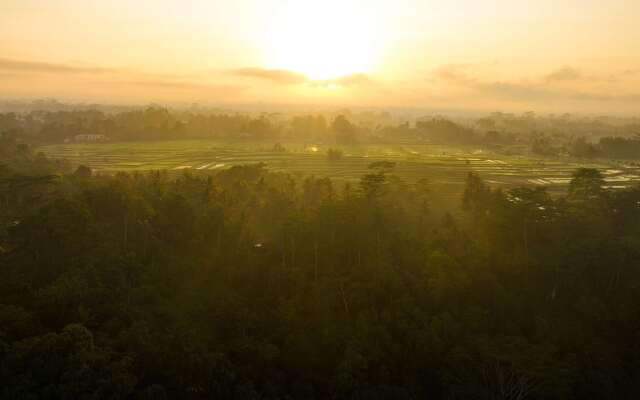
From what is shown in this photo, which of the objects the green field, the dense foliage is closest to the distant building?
the green field

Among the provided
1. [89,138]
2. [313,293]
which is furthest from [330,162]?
[89,138]

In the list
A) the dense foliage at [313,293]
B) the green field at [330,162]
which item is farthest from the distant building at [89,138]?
the dense foliage at [313,293]

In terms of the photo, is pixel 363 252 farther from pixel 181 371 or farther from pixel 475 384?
pixel 181 371

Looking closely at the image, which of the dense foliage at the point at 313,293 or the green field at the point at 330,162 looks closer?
the dense foliage at the point at 313,293

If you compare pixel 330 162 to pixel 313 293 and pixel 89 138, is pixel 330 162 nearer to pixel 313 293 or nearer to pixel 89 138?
pixel 313 293

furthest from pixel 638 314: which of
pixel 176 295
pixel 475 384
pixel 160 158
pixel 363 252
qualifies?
pixel 160 158

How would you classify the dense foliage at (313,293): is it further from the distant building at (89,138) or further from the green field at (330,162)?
the distant building at (89,138)

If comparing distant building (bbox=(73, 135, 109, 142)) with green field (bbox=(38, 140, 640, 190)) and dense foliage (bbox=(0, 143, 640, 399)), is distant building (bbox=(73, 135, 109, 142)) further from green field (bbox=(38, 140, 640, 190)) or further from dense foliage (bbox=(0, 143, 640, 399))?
dense foliage (bbox=(0, 143, 640, 399))
